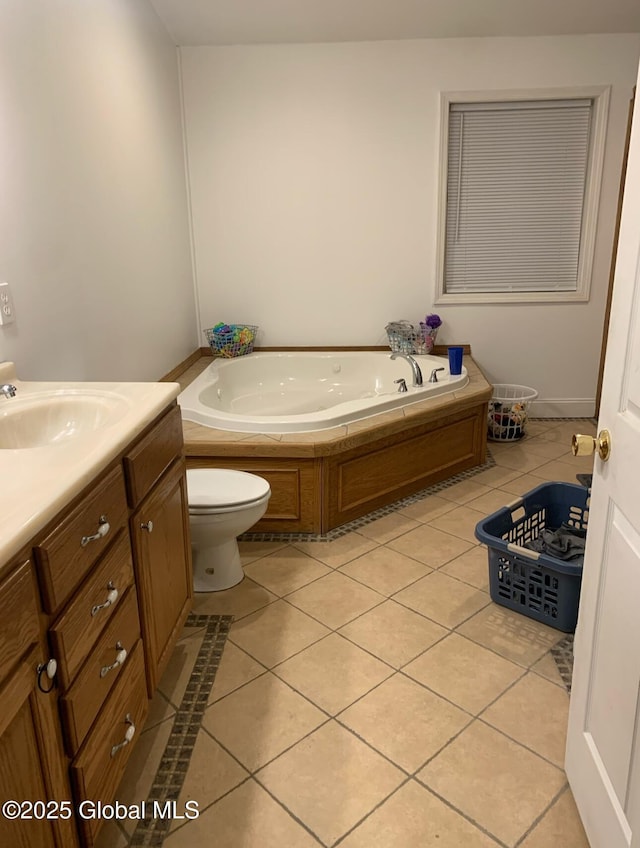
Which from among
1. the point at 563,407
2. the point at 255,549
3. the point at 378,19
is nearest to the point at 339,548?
the point at 255,549

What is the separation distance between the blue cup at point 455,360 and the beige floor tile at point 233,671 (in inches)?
87.9

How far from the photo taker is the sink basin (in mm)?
1611

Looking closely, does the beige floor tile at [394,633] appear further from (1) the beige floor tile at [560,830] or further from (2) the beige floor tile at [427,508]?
(2) the beige floor tile at [427,508]

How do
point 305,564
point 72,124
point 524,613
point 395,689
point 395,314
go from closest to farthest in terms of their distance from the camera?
1. point 395,689
2. point 524,613
3. point 72,124
4. point 305,564
5. point 395,314

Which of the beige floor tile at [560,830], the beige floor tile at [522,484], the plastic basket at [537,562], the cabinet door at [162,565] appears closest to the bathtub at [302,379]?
the beige floor tile at [522,484]

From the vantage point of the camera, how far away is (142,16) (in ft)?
10.3

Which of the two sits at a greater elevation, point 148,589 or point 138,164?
point 138,164

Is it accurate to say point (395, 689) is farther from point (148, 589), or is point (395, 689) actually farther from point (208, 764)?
point (148, 589)

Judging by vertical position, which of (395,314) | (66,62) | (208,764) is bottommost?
(208,764)

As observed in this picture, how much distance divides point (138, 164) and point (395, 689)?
267 centimetres

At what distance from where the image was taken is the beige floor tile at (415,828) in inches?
55.2

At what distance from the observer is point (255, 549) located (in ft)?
8.82

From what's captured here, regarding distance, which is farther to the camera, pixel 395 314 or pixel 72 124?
pixel 395 314

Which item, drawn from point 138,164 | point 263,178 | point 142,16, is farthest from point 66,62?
point 263,178
